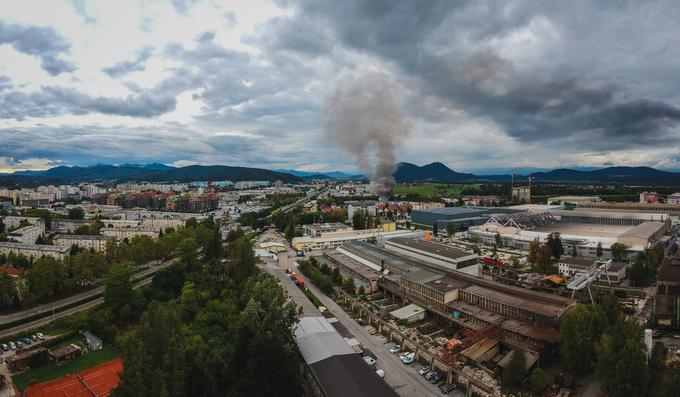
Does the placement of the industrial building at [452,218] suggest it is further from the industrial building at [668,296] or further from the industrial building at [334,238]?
the industrial building at [668,296]

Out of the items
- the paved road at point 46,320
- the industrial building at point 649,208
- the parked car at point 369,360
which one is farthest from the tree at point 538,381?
the industrial building at point 649,208

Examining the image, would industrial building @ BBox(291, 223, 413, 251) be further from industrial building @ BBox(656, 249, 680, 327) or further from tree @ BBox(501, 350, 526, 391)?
tree @ BBox(501, 350, 526, 391)

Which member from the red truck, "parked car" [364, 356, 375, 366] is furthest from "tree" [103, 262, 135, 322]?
the red truck

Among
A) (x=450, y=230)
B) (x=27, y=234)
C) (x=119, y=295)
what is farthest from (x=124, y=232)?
(x=450, y=230)

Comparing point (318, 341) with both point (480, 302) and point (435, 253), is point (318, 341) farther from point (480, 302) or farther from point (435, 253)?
point (435, 253)

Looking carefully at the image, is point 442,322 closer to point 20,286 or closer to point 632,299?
point 632,299
